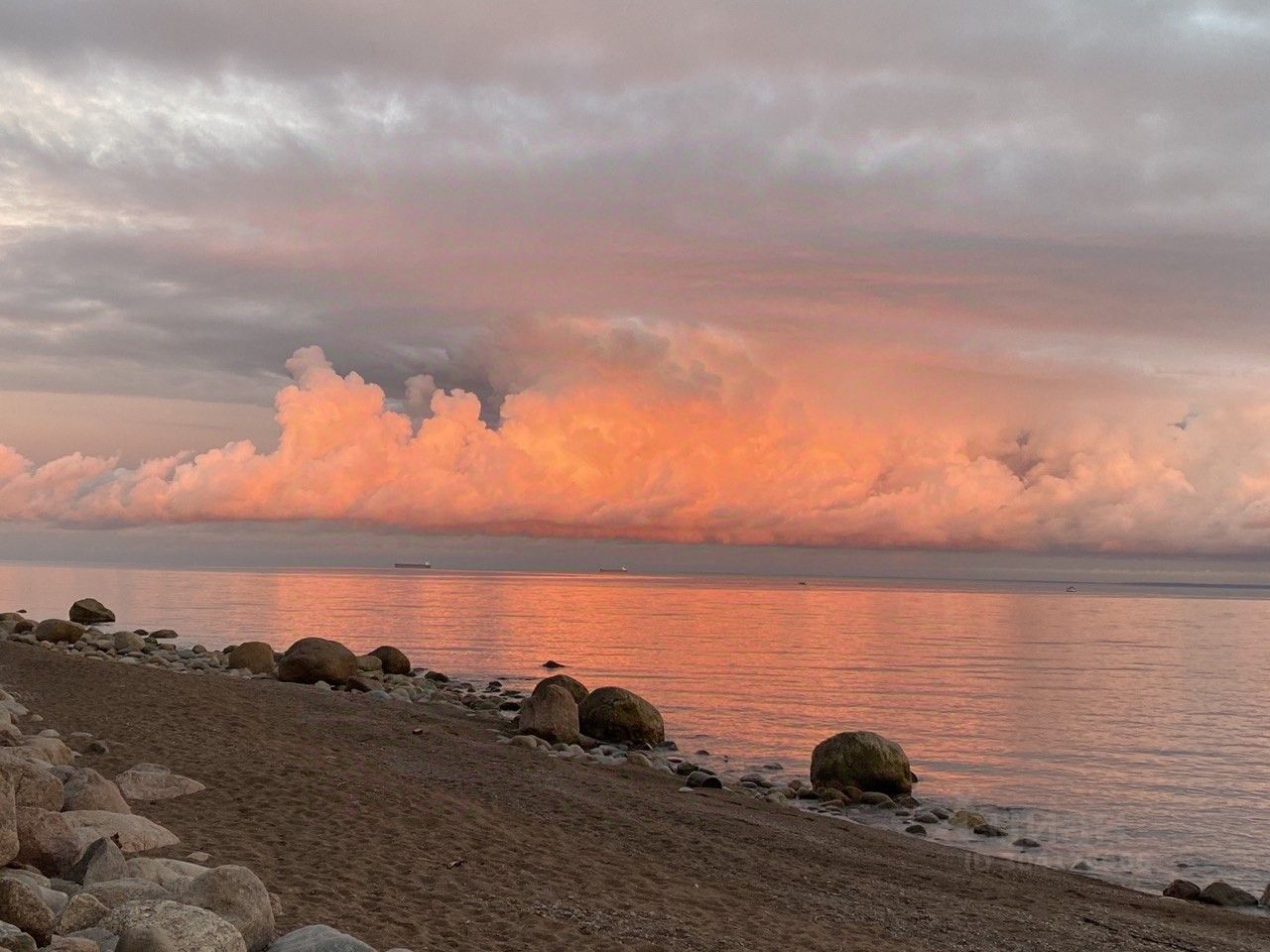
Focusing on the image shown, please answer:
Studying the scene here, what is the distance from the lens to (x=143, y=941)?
21.6 feet

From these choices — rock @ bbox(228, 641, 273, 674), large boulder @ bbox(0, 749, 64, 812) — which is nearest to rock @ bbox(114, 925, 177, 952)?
large boulder @ bbox(0, 749, 64, 812)

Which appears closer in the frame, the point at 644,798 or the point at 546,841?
the point at 546,841

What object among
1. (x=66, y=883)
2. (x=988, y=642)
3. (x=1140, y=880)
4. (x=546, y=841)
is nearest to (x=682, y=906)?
(x=546, y=841)

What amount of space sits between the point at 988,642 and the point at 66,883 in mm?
70093

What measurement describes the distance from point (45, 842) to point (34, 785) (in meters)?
1.36

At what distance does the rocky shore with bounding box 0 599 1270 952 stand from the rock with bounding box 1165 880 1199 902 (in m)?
0.08

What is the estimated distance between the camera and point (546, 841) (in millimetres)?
14500

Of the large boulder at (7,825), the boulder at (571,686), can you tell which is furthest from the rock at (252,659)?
the large boulder at (7,825)

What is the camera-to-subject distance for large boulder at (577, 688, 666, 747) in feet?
91.6

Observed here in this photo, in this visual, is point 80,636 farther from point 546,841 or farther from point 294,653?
point 546,841

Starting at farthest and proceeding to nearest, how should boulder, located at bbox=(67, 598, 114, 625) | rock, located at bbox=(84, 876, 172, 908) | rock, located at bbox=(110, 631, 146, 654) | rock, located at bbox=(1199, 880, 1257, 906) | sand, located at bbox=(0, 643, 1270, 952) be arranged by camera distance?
1. boulder, located at bbox=(67, 598, 114, 625)
2. rock, located at bbox=(110, 631, 146, 654)
3. rock, located at bbox=(1199, 880, 1257, 906)
4. sand, located at bbox=(0, 643, 1270, 952)
5. rock, located at bbox=(84, 876, 172, 908)

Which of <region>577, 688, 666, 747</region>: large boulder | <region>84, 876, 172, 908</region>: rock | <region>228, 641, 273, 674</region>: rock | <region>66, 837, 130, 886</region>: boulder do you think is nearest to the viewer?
<region>84, 876, 172, 908</region>: rock

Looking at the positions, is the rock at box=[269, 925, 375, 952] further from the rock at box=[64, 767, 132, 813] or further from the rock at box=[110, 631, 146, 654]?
the rock at box=[110, 631, 146, 654]

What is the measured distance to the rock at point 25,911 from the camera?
6668 millimetres
